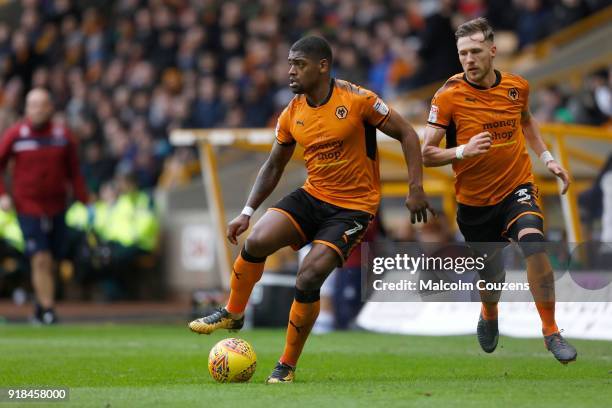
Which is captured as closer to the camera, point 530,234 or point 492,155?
point 530,234

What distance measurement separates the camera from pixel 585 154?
15570 millimetres

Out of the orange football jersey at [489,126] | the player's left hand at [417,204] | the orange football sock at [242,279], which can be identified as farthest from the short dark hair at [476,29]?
the orange football sock at [242,279]

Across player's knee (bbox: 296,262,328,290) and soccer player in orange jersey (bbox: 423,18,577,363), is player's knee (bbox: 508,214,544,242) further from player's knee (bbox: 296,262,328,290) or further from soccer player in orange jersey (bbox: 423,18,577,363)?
player's knee (bbox: 296,262,328,290)

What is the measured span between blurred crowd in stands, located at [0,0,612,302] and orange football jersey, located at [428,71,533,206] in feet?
33.8

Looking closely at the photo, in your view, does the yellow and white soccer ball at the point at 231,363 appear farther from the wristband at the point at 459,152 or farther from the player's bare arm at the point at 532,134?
the player's bare arm at the point at 532,134

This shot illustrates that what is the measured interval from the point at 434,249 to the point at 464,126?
1.55m

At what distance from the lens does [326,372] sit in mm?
9062

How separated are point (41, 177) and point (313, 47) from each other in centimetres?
733

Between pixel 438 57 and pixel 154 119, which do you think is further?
pixel 154 119

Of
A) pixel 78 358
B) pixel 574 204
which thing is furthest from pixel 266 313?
pixel 78 358

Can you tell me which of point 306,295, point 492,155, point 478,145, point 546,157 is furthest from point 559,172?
point 306,295

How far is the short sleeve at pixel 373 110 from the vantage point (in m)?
8.52

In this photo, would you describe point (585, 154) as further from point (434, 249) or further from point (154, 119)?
point (154, 119)

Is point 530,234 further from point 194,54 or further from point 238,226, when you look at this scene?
point 194,54
